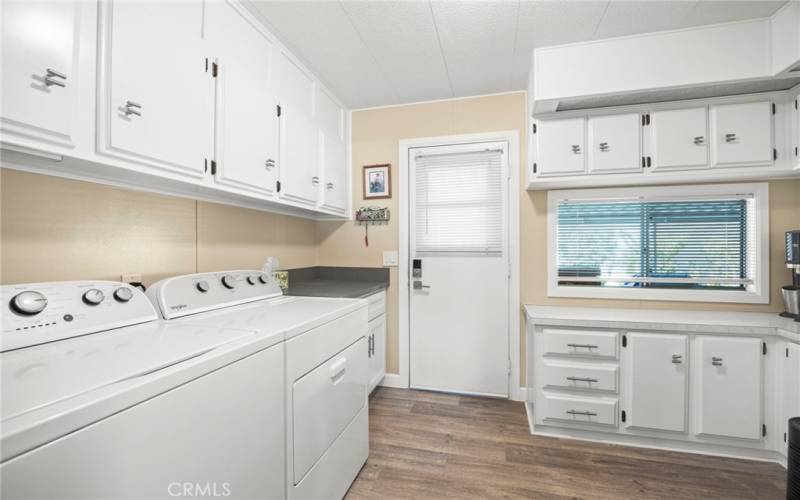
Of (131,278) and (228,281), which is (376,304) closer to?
(228,281)

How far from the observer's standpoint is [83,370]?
2.51ft

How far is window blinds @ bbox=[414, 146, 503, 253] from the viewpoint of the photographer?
2.79 m

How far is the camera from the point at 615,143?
2.26 meters

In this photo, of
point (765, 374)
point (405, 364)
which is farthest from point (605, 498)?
point (405, 364)

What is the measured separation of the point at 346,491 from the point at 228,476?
945 millimetres

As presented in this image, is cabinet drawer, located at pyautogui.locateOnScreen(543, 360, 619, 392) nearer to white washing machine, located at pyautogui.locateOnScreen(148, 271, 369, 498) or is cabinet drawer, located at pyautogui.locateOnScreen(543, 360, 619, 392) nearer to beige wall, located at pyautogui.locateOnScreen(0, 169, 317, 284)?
white washing machine, located at pyautogui.locateOnScreen(148, 271, 369, 498)

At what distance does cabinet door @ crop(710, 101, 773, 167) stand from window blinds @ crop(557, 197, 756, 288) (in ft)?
1.25

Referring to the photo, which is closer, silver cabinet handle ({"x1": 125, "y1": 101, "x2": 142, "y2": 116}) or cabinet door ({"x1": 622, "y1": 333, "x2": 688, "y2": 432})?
silver cabinet handle ({"x1": 125, "y1": 101, "x2": 142, "y2": 116})

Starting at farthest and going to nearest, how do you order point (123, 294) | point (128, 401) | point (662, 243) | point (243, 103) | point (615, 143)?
point (662, 243) → point (615, 143) → point (243, 103) → point (123, 294) → point (128, 401)

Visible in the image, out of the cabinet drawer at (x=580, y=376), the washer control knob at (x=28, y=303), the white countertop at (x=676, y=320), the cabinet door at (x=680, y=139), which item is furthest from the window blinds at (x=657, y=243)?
the washer control knob at (x=28, y=303)

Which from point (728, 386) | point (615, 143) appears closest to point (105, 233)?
point (615, 143)

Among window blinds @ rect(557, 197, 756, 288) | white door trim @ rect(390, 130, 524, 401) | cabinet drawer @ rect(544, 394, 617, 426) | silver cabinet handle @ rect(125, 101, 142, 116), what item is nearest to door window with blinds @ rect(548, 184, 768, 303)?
window blinds @ rect(557, 197, 756, 288)

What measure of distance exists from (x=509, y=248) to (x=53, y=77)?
267cm

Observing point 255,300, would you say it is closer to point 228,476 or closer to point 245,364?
point 245,364
